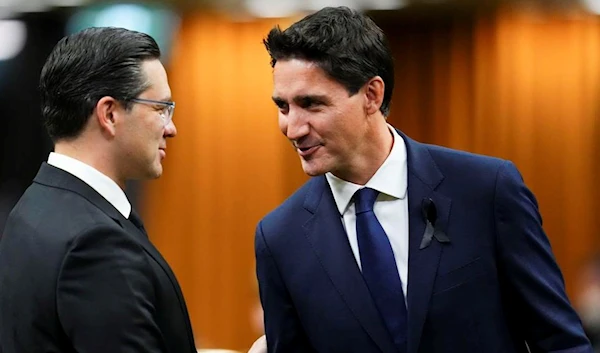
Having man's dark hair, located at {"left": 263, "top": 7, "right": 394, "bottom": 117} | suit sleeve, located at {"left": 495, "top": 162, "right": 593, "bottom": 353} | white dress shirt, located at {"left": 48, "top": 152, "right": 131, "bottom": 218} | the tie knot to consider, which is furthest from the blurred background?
white dress shirt, located at {"left": 48, "top": 152, "right": 131, "bottom": 218}

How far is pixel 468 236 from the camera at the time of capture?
6.27ft

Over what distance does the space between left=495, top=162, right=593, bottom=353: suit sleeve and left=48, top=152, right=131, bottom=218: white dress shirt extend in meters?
0.77

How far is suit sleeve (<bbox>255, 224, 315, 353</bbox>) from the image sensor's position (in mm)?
1979

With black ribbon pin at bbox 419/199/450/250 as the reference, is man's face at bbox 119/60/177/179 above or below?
above

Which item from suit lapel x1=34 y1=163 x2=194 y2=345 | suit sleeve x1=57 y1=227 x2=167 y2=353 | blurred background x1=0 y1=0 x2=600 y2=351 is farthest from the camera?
blurred background x1=0 y1=0 x2=600 y2=351

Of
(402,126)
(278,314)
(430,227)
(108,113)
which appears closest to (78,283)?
(108,113)

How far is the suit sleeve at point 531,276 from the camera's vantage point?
187 cm

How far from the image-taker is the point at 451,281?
6.19ft

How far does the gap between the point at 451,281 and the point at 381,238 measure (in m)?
0.17

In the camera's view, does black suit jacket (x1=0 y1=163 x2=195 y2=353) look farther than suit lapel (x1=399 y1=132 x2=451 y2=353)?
No

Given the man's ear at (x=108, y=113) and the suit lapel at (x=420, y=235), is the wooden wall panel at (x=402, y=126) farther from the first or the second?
the man's ear at (x=108, y=113)

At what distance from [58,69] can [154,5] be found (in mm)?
3482

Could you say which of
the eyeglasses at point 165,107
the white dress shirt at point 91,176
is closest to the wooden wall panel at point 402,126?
the eyeglasses at point 165,107

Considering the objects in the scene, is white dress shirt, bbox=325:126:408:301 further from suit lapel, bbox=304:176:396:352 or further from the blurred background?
the blurred background
